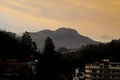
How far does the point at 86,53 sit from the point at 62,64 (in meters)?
27.1

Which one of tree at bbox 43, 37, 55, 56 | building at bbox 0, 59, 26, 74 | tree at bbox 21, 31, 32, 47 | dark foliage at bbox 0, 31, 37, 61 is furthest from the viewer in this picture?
tree at bbox 21, 31, 32, 47

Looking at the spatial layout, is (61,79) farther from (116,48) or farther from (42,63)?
(116,48)

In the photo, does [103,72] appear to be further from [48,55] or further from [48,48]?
[48,48]

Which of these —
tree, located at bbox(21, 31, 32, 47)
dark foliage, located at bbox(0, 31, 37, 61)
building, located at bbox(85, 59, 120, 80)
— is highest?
tree, located at bbox(21, 31, 32, 47)

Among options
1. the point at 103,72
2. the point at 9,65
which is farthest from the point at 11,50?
the point at 103,72

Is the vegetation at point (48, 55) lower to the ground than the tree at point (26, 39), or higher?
lower

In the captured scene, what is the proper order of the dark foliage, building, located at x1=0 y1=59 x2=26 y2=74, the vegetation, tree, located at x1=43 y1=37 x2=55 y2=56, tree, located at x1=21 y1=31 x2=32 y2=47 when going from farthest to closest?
tree, located at x1=21 y1=31 x2=32 y2=47 < tree, located at x1=43 y1=37 x2=55 y2=56 < the vegetation < the dark foliage < building, located at x1=0 y1=59 x2=26 y2=74

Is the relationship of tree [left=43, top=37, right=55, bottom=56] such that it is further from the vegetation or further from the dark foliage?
the dark foliage

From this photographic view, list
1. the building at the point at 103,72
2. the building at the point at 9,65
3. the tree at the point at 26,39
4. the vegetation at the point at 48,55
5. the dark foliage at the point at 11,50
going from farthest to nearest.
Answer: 1. the tree at the point at 26,39
2. the building at the point at 103,72
3. the vegetation at the point at 48,55
4. the dark foliage at the point at 11,50
5. the building at the point at 9,65

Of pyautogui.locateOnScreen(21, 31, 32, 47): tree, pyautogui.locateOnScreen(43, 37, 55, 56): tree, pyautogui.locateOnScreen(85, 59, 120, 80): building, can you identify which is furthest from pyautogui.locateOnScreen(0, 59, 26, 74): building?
pyautogui.locateOnScreen(21, 31, 32, 47): tree

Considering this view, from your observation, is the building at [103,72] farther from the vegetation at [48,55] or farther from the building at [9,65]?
the building at [9,65]

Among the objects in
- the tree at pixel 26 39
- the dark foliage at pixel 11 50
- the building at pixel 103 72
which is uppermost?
the tree at pixel 26 39

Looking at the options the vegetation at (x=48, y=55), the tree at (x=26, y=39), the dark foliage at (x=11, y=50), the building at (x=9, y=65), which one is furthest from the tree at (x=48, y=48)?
the building at (x=9, y=65)

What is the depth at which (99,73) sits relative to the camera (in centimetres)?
8212
